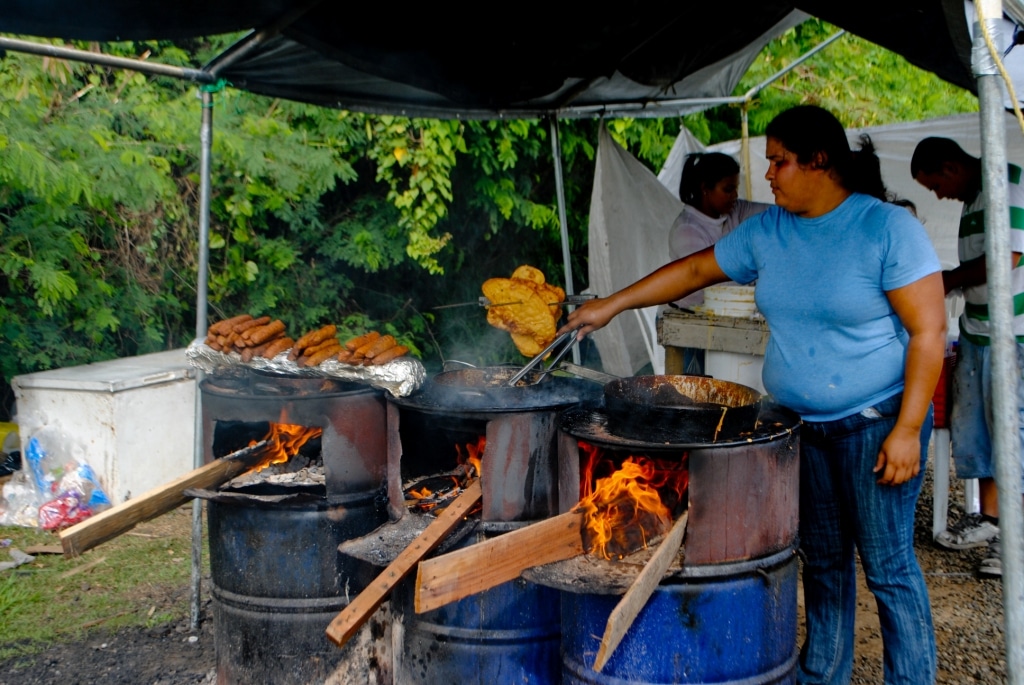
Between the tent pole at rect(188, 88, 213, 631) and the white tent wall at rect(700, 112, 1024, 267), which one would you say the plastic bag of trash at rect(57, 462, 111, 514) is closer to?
the tent pole at rect(188, 88, 213, 631)

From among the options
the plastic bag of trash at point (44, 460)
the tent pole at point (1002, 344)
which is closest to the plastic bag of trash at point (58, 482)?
the plastic bag of trash at point (44, 460)

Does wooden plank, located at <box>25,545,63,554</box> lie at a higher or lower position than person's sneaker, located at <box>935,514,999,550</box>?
lower

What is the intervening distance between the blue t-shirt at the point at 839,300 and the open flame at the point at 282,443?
225 centimetres

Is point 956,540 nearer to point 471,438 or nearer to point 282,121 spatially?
point 471,438

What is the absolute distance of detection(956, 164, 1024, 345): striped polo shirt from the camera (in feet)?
15.8

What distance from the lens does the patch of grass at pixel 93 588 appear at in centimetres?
473

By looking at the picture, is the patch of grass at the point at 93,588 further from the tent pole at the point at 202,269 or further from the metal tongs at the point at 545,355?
the metal tongs at the point at 545,355

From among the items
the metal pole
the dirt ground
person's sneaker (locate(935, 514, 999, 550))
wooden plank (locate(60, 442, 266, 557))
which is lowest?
the dirt ground

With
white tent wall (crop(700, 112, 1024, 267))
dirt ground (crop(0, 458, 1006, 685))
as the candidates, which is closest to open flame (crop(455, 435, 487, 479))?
dirt ground (crop(0, 458, 1006, 685))

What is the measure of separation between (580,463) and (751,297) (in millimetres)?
2537

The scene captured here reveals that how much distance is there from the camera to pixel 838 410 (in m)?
3.12

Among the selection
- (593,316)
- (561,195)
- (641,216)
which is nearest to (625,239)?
(641,216)

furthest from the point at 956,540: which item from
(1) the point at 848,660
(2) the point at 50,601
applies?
(2) the point at 50,601

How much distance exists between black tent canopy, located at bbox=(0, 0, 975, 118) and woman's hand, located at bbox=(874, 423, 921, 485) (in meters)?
1.26
